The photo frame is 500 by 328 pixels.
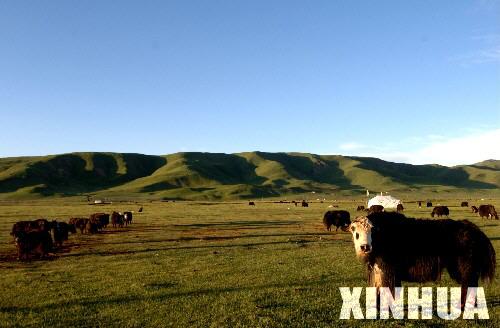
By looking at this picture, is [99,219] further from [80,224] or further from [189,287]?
[189,287]

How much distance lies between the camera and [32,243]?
76.2 feet

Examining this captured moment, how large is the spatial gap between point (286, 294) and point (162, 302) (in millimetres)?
3826

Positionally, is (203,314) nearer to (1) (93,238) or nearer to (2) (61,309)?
(2) (61,309)

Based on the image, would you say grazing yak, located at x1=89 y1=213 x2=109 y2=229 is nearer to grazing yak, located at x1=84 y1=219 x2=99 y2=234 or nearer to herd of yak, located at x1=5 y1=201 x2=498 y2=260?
herd of yak, located at x1=5 y1=201 x2=498 y2=260

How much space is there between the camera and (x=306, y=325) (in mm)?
10594

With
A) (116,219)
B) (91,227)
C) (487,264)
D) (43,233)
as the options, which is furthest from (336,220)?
(487,264)

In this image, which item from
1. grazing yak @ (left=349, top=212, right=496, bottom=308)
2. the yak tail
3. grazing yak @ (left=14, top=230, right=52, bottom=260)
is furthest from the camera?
grazing yak @ (left=14, top=230, right=52, bottom=260)

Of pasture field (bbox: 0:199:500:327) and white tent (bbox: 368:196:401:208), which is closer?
pasture field (bbox: 0:199:500:327)

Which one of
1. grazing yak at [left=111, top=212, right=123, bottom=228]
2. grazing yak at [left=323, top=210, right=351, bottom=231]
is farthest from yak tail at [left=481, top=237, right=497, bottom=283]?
grazing yak at [left=111, top=212, right=123, bottom=228]

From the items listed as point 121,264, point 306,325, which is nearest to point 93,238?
point 121,264

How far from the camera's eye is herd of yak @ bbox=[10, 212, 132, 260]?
22906 millimetres

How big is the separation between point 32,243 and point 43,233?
0.82 metres

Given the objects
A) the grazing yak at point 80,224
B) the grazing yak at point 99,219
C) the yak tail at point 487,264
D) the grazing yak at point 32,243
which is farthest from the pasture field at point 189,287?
the grazing yak at point 99,219

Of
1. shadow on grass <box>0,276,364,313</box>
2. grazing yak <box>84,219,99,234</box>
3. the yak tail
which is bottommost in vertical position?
grazing yak <box>84,219,99,234</box>
